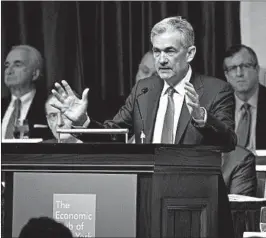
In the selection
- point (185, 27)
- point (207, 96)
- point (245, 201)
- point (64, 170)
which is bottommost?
point (245, 201)

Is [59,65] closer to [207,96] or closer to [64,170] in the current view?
[207,96]

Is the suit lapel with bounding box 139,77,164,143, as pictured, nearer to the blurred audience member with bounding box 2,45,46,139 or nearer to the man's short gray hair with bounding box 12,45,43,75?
the blurred audience member with bounding box 2,45,46,139

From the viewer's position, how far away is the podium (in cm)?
218

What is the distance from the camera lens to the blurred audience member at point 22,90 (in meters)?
5.40

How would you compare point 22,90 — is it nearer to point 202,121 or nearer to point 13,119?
point 13,119

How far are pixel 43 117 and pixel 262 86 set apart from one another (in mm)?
1625

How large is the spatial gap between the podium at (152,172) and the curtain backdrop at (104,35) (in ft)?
10.2

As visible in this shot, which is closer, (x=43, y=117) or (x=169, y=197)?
(x=169, y=197)

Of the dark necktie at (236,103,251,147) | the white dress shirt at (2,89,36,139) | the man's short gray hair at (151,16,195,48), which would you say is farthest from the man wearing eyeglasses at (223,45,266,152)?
the man's short gray hair at (151,16,195,48)

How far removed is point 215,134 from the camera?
8.50 feet

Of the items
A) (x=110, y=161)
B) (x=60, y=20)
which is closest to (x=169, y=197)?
(x=110, y=161)

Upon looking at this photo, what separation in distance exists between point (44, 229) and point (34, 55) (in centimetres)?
360

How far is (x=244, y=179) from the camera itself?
451cm

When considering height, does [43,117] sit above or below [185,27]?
below
